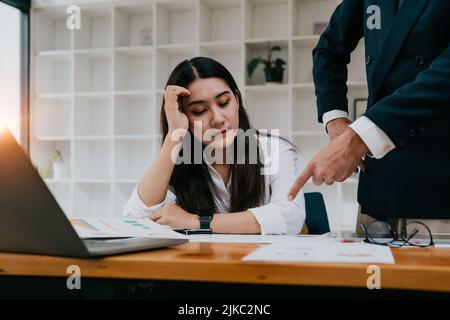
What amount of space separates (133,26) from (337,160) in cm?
450

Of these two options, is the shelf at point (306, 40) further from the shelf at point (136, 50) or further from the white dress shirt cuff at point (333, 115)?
the white dress shirt cuff at point (333, 115)

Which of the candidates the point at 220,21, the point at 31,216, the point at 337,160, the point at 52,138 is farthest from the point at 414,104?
the point at 52,138

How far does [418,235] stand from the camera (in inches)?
43.8

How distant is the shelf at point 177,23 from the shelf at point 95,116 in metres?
0.82

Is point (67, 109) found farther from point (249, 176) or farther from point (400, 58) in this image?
point (400, 58)

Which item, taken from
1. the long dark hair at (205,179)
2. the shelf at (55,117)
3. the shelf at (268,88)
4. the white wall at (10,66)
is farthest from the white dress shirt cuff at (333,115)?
the shelf at (55,117)

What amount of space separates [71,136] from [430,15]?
423 cm

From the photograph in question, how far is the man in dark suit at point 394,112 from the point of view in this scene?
97 cm

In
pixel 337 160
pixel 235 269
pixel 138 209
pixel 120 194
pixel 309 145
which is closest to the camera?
pixel 235 269

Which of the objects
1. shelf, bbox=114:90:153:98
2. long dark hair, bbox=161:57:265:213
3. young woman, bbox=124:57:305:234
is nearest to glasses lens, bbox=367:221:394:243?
young woman, bbox=124:57:305:234

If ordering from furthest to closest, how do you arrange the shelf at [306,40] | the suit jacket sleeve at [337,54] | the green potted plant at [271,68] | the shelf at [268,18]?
the shelf at [268,18], the green potted plant at [271,68], the shelf at [306,40], the suit jacket sleeve at [337,54]

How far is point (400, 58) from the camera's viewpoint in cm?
121

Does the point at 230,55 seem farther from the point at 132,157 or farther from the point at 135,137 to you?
the point at 132,157

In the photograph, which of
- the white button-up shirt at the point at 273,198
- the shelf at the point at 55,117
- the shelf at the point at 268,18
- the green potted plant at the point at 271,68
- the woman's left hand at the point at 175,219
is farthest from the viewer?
the shelf at the point at 55,117
